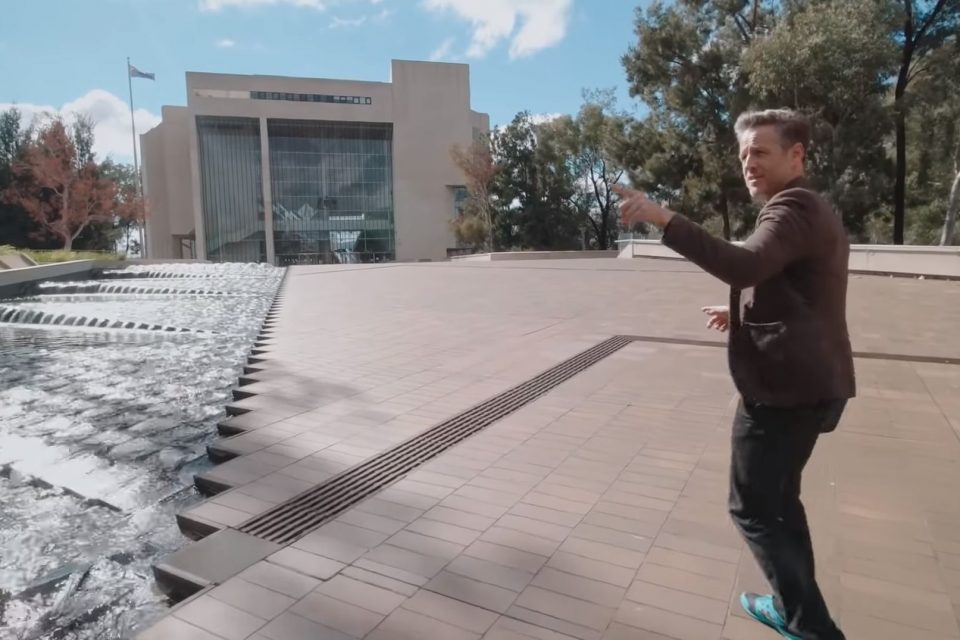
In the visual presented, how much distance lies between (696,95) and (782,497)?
1138 inches

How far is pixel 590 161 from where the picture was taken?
37.9 metres

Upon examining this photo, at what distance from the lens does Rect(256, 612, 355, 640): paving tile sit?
7.30ft

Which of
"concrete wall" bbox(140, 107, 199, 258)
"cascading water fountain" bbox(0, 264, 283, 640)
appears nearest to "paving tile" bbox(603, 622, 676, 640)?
"cascading water fountain" bbox(0, 264, 283, 640)

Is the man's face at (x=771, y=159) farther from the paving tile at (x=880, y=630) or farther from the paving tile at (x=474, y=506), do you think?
the paving tile at (x=474, y=506)

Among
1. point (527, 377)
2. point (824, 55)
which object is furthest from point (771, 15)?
point (527, 377)

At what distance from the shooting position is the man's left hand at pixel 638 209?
172 cm

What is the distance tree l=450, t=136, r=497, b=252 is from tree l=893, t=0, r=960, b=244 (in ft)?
71.9

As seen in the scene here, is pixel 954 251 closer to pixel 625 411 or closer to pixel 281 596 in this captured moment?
pixel 625 411

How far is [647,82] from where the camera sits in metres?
29.4

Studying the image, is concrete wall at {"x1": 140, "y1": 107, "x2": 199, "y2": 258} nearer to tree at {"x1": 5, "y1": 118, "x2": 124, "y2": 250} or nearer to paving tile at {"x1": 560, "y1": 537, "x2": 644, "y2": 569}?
tree at {"x1": 5, "y1": 118, "x2": 124, "y2": 250}

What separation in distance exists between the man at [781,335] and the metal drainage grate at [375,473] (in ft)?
6.86

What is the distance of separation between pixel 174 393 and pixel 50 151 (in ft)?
116

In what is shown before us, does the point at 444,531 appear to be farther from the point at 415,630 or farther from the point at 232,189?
the point at 232,189

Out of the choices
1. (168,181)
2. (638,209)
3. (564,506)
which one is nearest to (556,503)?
(564,506)
